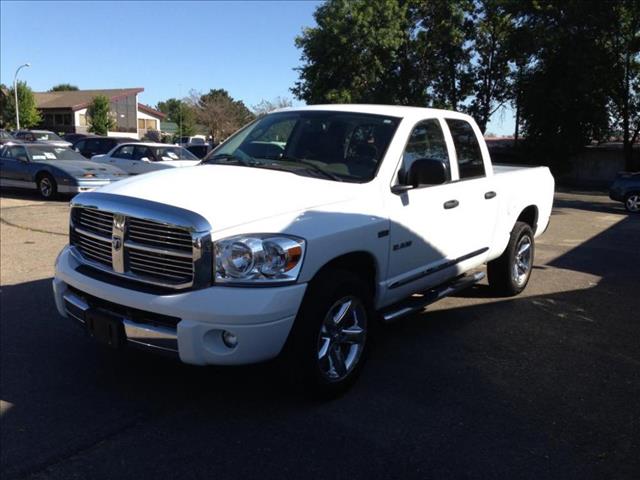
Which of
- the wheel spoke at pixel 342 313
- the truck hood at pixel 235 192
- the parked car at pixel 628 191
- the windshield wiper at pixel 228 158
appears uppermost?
the windshield wiper at pixel 228 158

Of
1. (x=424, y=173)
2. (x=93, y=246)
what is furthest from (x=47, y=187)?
(x=424, y=173)

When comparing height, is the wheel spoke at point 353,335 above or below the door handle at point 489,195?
below

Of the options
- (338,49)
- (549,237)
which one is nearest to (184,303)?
(549,237)

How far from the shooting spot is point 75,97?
66000 millimetres

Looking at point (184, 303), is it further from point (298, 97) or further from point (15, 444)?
point (298, 97)

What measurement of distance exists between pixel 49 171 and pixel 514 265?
39.9ft

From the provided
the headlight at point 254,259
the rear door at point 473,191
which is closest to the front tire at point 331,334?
the headlight at point 254,259

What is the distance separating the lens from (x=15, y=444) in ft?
10.7

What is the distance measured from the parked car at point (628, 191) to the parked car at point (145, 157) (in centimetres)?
1226

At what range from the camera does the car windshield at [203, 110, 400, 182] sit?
14.2 ft

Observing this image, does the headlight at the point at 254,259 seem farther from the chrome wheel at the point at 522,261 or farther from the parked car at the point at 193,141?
the parked car at the point at 193,141

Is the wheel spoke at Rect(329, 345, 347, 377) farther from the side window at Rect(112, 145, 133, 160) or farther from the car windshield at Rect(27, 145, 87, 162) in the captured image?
the side window at Rect(112, 145, 133, 160)

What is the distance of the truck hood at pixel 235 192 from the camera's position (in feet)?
11.2

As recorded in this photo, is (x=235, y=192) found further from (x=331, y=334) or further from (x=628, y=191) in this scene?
(x=628, y=191)
